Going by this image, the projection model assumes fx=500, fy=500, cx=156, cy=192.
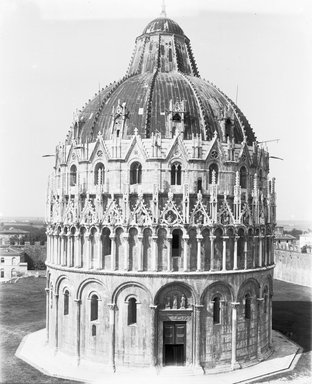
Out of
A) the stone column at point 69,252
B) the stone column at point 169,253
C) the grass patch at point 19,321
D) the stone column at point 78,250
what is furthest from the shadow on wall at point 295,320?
the grass patch at point 19,321

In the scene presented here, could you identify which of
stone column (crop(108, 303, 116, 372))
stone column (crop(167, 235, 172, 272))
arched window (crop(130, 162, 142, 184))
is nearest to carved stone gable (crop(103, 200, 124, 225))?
arched window (crop(130, 162, 142, 184))

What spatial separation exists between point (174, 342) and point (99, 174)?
14.7 m

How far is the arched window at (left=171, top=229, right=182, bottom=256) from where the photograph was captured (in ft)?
130

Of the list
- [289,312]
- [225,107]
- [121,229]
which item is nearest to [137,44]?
[225,107]

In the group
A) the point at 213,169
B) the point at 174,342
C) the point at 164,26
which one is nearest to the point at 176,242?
the point at 213,169

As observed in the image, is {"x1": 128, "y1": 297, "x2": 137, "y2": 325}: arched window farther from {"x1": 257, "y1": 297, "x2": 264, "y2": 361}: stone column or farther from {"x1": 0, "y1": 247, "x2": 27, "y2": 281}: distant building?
{"x1": 0, "y1": 247, "x2": 27, "y2": 281}: distant building

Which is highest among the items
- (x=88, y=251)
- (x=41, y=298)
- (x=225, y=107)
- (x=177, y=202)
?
(x=225, y=107)

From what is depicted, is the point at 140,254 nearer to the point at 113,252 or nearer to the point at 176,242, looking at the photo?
the point at 113,252

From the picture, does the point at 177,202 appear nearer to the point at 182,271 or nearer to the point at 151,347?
the point at 182,271

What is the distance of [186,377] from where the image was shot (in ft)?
125

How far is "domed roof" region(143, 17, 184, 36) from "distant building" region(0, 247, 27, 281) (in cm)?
6426

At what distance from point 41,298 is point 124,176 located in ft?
134

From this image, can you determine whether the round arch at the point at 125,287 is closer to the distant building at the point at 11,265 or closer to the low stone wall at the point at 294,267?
the low stone wall at the point at 294,267

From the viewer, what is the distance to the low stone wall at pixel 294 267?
3375 inches
